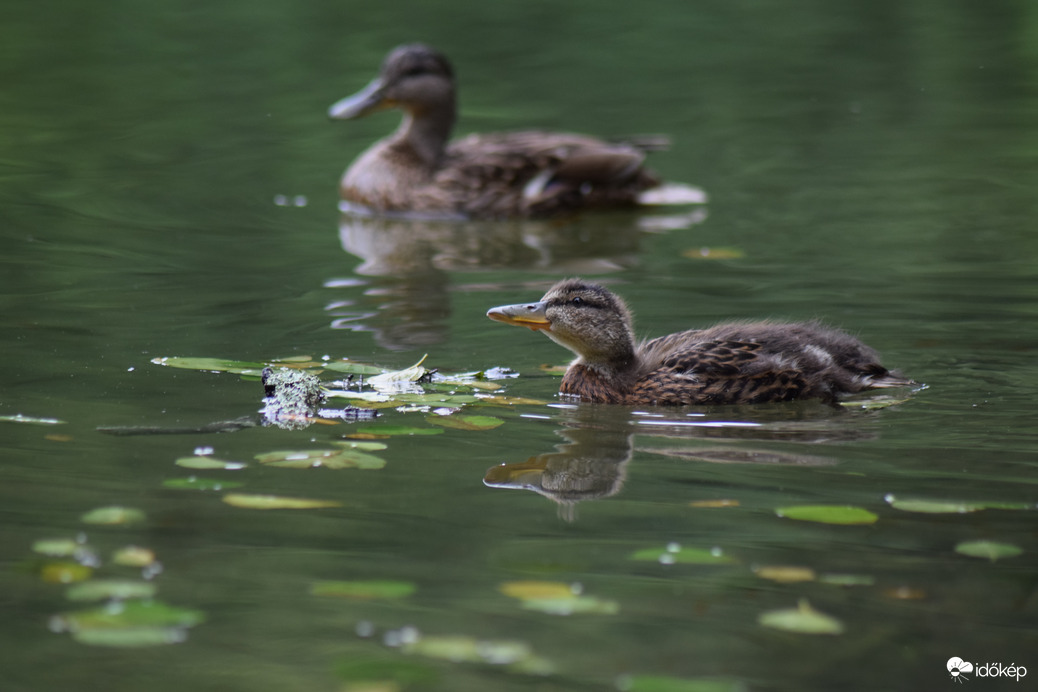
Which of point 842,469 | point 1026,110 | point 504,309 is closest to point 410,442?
point 504,309

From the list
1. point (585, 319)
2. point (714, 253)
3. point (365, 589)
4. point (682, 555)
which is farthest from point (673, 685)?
point (714, 253)

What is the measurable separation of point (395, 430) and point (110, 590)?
179cm

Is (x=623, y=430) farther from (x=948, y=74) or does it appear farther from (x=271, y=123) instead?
(x=948, y=74)

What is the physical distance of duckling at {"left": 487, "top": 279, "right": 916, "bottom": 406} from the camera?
6.36m

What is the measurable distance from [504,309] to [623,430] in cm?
94

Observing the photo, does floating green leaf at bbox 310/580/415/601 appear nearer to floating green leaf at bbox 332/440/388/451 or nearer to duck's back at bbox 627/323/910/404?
floating green leaf at bbox 332/440/388/451

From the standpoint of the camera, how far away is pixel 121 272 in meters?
9.15

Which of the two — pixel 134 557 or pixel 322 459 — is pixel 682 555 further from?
pixel 134 557

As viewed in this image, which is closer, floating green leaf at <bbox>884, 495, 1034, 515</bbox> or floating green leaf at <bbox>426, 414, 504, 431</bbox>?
floating green leaf at <bbox>884, 495, 1034, 515</bbox>

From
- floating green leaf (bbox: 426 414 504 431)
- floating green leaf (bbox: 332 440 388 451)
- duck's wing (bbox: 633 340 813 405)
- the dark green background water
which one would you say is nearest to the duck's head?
the dark green background water

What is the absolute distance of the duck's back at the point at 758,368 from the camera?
6.36 meters

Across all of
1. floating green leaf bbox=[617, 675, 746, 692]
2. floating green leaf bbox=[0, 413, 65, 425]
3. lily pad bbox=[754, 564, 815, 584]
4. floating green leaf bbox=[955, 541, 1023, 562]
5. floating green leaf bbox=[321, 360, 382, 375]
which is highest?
floating green leaf bbox=[321, 360, 382, 375]

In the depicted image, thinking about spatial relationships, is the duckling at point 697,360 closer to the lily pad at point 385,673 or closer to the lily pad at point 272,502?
the lily pad at point 272,502

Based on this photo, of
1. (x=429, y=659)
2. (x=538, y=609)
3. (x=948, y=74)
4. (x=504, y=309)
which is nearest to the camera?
(x=429, y=659)
